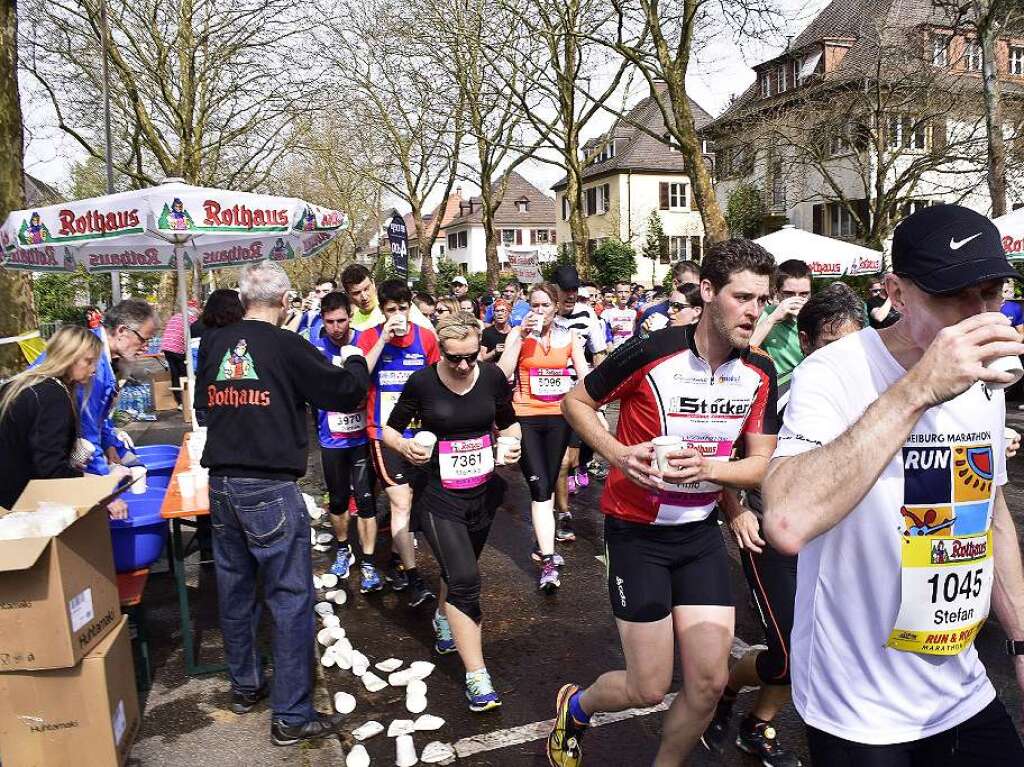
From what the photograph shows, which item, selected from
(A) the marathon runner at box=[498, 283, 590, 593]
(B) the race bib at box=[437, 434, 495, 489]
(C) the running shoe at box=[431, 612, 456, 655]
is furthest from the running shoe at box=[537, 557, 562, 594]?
(B) the race bib at box=[437, 434, 495, 489]

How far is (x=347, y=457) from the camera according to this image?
585 centimetres

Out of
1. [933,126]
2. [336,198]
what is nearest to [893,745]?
[933,126]

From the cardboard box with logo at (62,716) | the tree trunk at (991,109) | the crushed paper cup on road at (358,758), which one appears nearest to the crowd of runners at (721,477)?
the crushed paper cup on road at (358,758)

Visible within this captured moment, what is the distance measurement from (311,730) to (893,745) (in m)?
2.71

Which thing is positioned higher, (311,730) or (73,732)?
(73,732)

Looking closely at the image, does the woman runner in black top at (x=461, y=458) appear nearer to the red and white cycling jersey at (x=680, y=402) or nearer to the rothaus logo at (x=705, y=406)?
the red and white cycling jersey at (x=680, y=402)

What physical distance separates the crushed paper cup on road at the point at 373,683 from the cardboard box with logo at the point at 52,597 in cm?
139

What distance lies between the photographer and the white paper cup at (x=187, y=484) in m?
4.18

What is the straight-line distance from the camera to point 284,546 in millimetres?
3693

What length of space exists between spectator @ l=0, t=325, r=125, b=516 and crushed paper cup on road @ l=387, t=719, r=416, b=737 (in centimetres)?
197

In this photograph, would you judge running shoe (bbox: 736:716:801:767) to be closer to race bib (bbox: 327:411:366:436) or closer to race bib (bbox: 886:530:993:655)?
race bib (bbox: 886:530:993:655)

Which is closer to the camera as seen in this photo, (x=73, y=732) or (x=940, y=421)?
(x=940, y=421)

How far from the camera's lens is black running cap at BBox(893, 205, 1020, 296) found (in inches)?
61.6

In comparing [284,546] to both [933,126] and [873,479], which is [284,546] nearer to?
[873,479]
